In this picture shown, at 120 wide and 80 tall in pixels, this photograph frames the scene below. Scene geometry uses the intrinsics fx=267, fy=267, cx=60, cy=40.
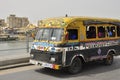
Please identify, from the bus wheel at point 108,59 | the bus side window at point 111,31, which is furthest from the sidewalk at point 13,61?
the bus side window at point 111,31

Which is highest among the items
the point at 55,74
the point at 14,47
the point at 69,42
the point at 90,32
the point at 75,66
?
the point at 90,32

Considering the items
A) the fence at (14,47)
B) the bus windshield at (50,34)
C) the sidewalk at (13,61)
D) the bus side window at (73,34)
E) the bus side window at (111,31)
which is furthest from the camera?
the fence at (14,47)

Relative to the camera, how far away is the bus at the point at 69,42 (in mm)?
10672

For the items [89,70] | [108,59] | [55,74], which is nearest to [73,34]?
[55,74]

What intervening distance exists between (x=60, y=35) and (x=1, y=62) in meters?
3.14

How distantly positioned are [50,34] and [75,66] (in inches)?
67.6

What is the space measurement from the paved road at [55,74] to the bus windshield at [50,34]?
4.80ft

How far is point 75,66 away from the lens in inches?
444

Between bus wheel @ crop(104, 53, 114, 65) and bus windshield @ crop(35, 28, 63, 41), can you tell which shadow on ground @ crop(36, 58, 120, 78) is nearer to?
bus wheel @ crop(104, 53, 114, 65)

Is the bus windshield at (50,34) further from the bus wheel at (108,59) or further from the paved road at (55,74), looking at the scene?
the bus wheel at (108,59)

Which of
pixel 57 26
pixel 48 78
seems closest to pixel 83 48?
pixel 57 26

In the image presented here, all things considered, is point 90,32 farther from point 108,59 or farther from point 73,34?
point 108,59

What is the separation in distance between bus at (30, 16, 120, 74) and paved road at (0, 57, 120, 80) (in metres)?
0.38

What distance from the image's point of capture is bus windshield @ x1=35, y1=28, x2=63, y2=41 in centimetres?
1087
